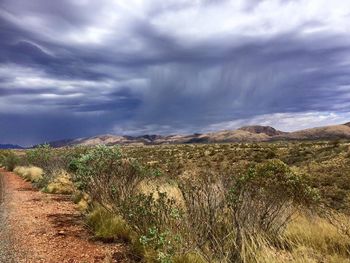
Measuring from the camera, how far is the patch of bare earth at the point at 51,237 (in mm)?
8133

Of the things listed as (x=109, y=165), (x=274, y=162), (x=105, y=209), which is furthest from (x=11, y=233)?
(x=274, y=162)

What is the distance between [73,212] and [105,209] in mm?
3252

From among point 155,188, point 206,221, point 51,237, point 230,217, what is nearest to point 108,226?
point 51,237

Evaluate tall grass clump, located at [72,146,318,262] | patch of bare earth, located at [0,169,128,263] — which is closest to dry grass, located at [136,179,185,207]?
patch of bare earth, located at [0,169,128,263]

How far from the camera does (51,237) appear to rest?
9875mm

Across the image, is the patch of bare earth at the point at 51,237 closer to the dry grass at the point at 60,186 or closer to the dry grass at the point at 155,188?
the dry grass at the point at 155,188

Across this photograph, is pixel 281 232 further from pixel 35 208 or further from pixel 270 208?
pixel 35 208

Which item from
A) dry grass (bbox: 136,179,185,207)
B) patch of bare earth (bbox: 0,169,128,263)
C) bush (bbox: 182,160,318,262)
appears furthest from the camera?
dry grass (bbox: 136,179,185,207)

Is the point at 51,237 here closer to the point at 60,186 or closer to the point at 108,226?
the point at 108,226

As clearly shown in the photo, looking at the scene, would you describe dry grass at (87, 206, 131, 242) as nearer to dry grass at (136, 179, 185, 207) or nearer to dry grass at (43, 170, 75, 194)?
dry grass at (136, 179, 185, 207)

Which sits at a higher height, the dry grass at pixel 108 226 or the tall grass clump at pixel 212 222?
the tall grass clump at pixel 212 222

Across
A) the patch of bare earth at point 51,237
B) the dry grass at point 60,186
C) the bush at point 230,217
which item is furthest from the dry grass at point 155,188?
the dry grass at point 60,186

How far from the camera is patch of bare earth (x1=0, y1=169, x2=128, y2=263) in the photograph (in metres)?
8.13

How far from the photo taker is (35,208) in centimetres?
1455
